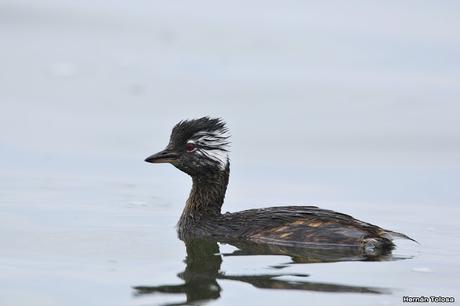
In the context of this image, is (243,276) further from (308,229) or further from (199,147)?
(199,147)

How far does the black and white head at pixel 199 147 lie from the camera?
14.2m

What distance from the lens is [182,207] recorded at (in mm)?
15594

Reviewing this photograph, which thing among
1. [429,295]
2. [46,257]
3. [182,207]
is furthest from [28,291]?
[182,207]

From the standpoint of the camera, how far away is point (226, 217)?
46.3 feet

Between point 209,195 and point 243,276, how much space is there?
9.67 ft

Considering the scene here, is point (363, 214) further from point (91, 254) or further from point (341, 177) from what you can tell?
point (91, 254)

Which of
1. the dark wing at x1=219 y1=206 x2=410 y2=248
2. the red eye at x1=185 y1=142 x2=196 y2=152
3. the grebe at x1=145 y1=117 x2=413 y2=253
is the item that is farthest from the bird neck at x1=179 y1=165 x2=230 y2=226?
the dark wing at x1=219 y1=206 x2=410 y2=248

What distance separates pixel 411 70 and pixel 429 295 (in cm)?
1078

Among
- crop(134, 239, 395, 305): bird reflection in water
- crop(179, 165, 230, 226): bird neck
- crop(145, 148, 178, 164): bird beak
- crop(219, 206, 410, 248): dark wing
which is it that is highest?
crop(145, 148, 178, 164): bird beak

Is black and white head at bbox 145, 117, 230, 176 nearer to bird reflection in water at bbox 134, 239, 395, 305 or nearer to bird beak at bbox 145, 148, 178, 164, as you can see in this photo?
bird beak at bbox 145, 148, 178, 164

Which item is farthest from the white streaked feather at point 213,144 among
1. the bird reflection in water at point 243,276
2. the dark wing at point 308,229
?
the bird reflection in water at point 243,276

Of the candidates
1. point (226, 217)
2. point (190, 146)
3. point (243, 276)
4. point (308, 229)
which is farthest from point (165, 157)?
point (243, 276)

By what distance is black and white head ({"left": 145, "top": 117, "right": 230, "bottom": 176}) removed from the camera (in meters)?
14.2

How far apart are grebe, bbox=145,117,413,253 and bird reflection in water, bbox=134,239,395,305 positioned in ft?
0.55
